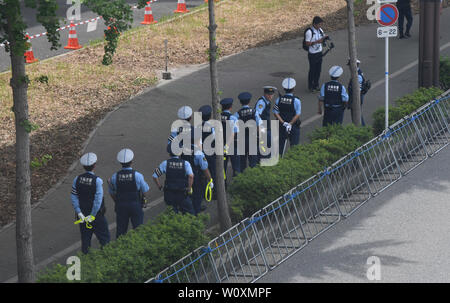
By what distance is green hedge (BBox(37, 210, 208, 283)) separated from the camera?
29.3 feet

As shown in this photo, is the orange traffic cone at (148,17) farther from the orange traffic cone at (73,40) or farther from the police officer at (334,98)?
the police officer at (334,98)

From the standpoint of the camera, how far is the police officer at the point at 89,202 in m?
11.3

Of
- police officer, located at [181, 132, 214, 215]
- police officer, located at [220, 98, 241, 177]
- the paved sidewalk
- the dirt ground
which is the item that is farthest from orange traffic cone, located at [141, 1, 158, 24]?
the paved sidewalk

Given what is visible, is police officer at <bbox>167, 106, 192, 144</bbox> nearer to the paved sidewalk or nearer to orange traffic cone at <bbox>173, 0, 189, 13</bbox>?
the paved sidewalk

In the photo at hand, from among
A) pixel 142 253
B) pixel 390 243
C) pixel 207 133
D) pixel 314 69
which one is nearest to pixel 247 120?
pixel 207 133

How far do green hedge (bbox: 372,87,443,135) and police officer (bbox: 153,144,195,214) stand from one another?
4.49 metres

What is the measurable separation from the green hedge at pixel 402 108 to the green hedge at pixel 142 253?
18.8ft

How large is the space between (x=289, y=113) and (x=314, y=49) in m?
4.27

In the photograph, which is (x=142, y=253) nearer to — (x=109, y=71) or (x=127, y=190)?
(x=127, y=190)

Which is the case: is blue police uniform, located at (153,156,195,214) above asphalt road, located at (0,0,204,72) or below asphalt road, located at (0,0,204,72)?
below

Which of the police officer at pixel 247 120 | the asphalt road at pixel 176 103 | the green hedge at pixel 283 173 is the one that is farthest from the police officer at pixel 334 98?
the green hedge at pixel 283 173
